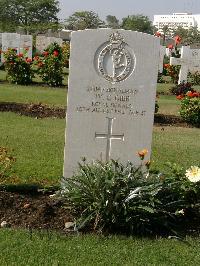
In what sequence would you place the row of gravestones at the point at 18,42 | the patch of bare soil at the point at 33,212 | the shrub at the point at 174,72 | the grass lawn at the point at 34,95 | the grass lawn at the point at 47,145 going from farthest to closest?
the row of gravestones at the point at 18,42, the shrub at the point at 174,72, the grass lawn at the point at 34,95, the grass lawn at the point at 47,145, the patch of bare soil at the point at 33,212

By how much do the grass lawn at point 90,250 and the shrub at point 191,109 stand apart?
764 cm

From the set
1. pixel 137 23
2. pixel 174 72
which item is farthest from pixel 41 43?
pixel 137 23

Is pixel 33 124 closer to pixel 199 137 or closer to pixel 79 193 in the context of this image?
pixel 199 137

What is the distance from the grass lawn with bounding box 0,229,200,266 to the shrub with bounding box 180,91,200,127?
764 cm

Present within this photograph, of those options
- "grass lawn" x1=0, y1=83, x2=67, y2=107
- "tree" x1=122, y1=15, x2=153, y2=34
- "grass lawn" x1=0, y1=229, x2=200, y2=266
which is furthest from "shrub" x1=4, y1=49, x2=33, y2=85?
"tree" x1=122, y1=15, x2=153, y2=34

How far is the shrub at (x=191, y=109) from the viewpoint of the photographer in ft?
40.2

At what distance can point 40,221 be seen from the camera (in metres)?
5.05

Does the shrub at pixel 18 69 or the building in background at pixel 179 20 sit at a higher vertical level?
the building in background at pixel 179 20

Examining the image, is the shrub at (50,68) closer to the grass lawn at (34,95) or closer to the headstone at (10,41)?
the grass lawn at (34,95)

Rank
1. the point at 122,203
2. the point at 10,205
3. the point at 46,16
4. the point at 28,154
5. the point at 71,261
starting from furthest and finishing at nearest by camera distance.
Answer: the point at 46,16, the point at 28,154, the point at 10,205, the point at 122,203, the point at 71,261

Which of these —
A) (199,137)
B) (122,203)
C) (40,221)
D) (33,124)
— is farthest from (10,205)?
(199,137)

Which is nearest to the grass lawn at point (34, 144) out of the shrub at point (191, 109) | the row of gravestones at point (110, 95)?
the row of gravestones at point (110, 95)

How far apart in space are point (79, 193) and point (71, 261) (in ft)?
3.03

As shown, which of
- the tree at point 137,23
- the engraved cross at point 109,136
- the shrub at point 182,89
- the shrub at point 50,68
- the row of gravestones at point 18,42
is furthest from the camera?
the tree at point 137,23
